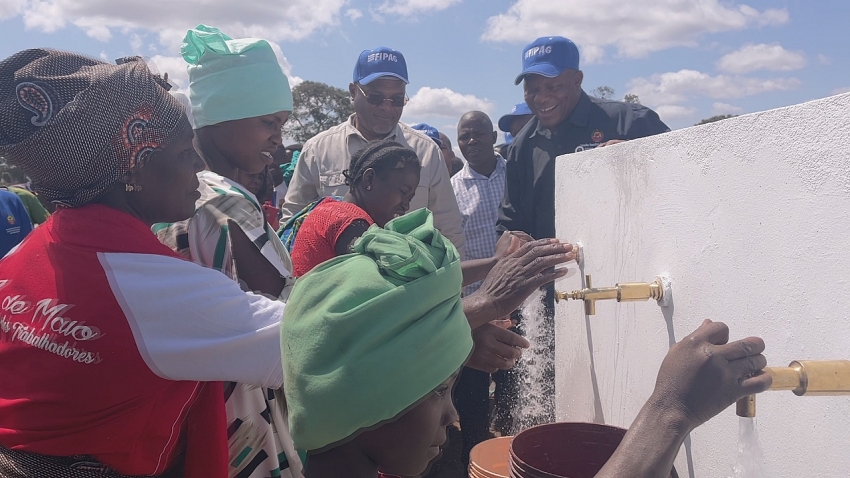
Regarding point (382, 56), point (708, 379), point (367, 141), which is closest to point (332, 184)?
point (367, 141)

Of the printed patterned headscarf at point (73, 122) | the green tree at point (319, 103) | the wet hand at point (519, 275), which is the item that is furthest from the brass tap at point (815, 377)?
the green tree at point (319, 103)

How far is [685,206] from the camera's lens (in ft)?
6.13

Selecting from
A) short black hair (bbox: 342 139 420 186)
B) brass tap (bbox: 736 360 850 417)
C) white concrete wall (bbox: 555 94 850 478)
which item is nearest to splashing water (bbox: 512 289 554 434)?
white concrete wall (bbox: 555 94 850 478)

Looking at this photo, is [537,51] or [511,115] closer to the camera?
[537,51]

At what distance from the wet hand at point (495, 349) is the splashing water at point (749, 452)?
610 mm

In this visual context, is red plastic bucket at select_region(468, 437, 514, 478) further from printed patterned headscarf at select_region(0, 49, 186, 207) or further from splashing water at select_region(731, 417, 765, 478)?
printed patterned headscarf at select_region(0, 49, 186, 207)

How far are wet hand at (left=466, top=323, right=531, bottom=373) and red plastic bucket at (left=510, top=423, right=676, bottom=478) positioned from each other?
0.22 meters

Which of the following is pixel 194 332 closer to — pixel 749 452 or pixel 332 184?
pixel 749 452

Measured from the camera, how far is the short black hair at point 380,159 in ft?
9.52

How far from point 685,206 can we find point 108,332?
158cm

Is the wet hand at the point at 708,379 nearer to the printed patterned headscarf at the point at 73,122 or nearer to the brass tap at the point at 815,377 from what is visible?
the brass tap at the point at 815,377

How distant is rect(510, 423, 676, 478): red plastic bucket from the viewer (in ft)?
6.06

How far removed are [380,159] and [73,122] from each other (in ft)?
5.47

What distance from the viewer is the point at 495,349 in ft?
6.03
